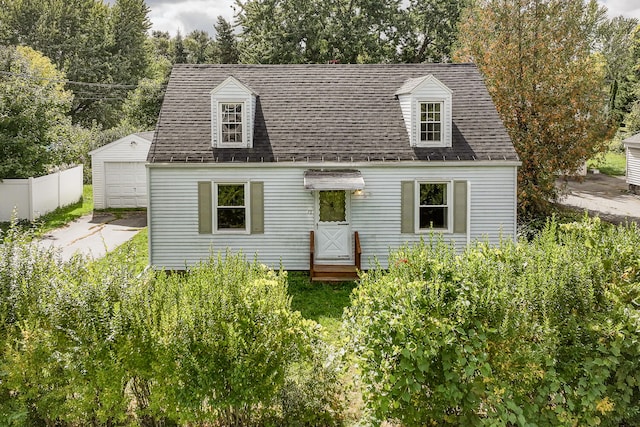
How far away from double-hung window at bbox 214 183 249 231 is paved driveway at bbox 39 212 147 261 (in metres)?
4.09

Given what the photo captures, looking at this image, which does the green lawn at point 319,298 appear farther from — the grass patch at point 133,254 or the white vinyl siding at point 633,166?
the white vinyl siding at point 633,166

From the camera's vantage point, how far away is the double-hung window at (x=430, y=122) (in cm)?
1452

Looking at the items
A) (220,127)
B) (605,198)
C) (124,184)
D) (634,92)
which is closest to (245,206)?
(220,127)

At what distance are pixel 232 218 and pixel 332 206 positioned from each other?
270 cm

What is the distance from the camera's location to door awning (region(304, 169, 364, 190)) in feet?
43.9

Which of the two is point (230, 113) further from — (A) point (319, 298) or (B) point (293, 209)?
(A) point (319, 298)

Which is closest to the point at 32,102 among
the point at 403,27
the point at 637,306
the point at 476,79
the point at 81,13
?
the point at 476,79

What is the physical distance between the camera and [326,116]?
15203 millimetres

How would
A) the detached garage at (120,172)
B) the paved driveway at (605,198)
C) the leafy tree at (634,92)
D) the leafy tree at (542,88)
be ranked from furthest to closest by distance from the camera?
the leafy tree at (634,92) → the detached garage at (120,172) → the paved driveway at (605,198) → the leafy tree at (542,88)

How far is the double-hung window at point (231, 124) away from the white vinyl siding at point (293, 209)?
3.12ft

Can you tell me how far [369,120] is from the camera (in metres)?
15.1

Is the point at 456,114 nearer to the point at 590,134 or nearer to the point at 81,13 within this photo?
the point at 590,134

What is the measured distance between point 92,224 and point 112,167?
391cm

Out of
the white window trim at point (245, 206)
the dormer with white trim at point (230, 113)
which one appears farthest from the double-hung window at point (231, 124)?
the white window trim at point (245, 206)
